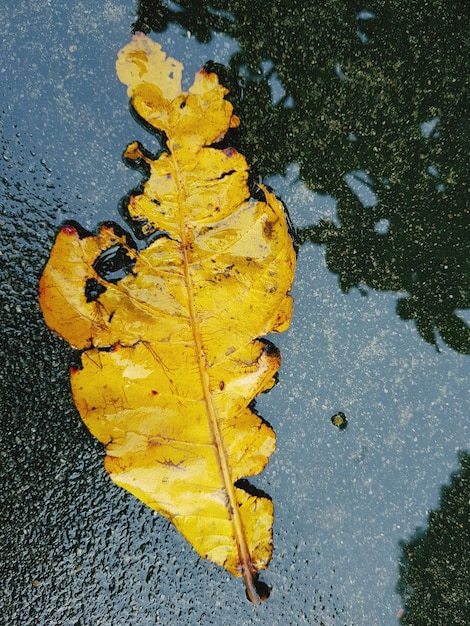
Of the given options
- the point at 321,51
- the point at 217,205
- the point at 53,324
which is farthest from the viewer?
the point at 321,51

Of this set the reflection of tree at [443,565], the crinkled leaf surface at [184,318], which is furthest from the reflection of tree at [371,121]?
the reflection of tree at [443,565]

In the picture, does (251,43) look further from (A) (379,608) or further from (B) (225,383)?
(A) (379,608)

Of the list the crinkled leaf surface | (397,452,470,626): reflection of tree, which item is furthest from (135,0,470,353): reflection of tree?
(397,452,470,626): reflection of tree

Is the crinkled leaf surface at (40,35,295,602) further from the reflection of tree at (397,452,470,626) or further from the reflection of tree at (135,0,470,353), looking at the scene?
the reflection of tree at (397,452,470,626)

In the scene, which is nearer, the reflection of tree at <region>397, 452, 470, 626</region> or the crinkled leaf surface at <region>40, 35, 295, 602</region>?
the crinkled leaf surface at <region>40, 35, 295, 602</region>

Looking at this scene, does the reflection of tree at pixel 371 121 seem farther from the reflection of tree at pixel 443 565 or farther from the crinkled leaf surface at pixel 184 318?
the reflection of tree at pixel 443 565

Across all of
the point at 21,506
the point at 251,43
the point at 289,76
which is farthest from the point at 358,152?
the point at 21,506
